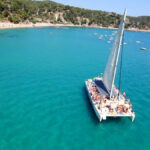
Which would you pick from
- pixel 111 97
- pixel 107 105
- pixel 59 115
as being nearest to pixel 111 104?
pixel 107 105

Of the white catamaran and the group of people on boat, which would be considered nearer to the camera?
the white catamaran

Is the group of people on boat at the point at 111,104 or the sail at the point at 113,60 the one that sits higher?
Result: the sail at the point at 113,60

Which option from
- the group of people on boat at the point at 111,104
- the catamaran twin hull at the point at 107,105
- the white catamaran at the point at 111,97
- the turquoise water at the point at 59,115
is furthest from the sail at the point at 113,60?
the turquoise water at the point at 59,115

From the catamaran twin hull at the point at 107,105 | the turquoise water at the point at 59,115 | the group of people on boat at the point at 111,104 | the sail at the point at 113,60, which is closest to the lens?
the turquoise water at the point at 59,115

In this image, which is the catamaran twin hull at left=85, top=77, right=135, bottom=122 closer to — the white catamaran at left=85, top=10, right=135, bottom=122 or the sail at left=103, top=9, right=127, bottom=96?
the white catamaran at left=85, top=10, right=135, bottom=122

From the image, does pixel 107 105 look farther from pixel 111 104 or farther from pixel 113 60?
pixel 113 60

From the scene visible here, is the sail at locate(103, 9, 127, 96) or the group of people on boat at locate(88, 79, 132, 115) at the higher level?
the sail at locate(103, 9, 127, 96)

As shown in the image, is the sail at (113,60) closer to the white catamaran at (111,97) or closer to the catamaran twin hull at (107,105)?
the white catamaran at (111,97)

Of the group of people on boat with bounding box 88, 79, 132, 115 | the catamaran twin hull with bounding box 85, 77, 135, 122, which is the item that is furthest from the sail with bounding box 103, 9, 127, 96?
the group of people on boat with bounding box 88, 79, 132, 115
